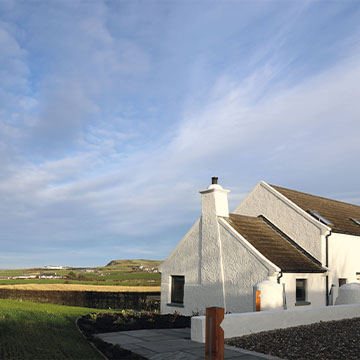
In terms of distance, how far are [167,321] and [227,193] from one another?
302 inches

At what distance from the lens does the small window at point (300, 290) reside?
20219 mm

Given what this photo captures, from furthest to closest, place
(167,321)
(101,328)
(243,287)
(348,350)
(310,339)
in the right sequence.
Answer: (243,287) → (167,321) → (101,328) → (310,339) → (348,350)

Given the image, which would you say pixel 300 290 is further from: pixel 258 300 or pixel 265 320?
pixel 265 320

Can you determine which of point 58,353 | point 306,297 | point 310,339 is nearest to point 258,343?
point 310,339

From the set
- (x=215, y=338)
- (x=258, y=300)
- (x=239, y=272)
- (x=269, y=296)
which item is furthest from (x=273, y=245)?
(x=215, y=338)

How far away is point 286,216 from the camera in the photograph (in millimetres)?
23688

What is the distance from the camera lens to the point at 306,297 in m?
20.5

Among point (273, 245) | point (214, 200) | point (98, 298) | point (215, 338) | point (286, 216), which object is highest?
point (214, 200)

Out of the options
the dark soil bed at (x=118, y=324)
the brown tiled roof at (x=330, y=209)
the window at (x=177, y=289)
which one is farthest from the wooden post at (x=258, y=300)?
the brown tiled roof at (x=330, y=209)

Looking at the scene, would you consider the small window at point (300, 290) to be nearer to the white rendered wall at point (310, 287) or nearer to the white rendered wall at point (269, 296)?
the white rendered wall at point (310, 287)

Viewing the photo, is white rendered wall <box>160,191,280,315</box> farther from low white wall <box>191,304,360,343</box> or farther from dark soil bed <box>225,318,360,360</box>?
dark soil bed <box>225,318,360,360</box>

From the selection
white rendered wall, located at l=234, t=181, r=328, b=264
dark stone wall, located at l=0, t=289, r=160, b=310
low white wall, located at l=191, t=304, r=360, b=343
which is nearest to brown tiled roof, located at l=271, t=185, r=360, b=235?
white rendered wall, located at l=234, t=181, r=328, b=264

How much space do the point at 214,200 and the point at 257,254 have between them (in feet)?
12.4

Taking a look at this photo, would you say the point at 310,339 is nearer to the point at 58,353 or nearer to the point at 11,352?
the point at 58,353
